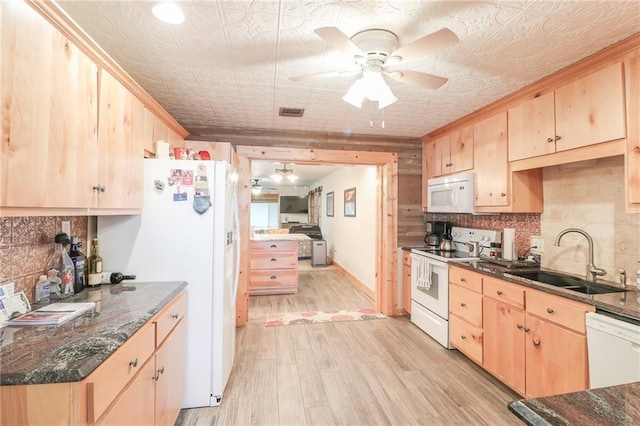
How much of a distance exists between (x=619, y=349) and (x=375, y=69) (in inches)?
75.9

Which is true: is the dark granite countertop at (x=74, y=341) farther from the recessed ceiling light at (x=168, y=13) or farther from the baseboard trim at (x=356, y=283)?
the baseboard trim at (x=356, y=283)

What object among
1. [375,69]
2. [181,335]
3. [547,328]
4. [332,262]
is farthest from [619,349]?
[332,262]

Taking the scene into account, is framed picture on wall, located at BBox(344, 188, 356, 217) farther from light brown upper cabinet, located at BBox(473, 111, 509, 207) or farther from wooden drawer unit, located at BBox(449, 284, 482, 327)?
wooden drawer unit, located at BBox(449, 284, 482, 327)

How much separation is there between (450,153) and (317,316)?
2.55m

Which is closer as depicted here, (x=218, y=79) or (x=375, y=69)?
(x=375, y=69)

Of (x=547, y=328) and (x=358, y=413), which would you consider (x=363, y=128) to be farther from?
(x=358, y=413)

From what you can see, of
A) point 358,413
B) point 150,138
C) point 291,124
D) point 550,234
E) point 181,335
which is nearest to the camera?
point 181,335

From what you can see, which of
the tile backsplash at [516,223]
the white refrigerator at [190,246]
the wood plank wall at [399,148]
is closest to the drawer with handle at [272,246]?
the wood plank wall at [399,148]

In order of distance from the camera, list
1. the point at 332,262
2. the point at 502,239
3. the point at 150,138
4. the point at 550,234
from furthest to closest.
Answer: the point at 332,262, the point at 502,239, the point at 550,234, the point at 150,138

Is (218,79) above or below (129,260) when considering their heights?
above

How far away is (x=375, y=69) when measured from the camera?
5.58 feet

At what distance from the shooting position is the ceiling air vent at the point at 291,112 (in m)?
2.85

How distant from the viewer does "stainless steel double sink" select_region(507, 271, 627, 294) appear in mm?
1910

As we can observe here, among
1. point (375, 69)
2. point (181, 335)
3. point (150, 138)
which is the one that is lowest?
point (181, 335)
